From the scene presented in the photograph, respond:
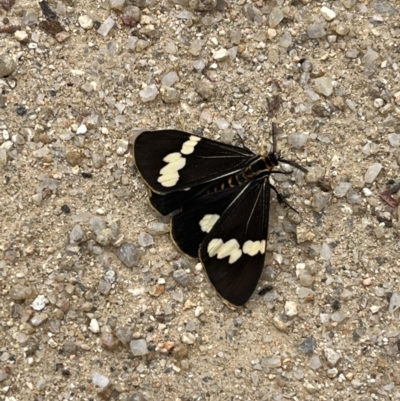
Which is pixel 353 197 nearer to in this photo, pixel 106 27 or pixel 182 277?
pixel 182 277

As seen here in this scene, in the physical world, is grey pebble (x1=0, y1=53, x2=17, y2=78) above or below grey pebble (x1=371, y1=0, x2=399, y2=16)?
below

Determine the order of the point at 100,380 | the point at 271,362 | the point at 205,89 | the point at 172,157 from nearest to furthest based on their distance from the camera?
1. the point at 100,380
2. the point at 271,362
3. the point at 172,157
4. the point at 205,89

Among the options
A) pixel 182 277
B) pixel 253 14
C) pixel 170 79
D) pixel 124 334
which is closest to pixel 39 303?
pixel 124 334

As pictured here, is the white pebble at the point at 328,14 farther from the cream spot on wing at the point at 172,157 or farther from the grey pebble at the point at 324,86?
the cream spot on wing at the point at 172,157

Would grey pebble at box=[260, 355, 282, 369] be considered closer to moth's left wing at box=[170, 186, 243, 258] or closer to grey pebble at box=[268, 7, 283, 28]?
moth's left wing at box=[170, 186, 243, 258]

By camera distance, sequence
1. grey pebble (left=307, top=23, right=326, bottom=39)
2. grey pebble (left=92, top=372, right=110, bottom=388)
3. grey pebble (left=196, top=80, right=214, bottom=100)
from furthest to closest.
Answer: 1. grey pebble (left=307, top=23, right=326, bottom=39)
2. grey pebble (left=196, top=80, right=214, bottom=100)
3. grey pebble (left=92, top=372, right=110, bottom=388)

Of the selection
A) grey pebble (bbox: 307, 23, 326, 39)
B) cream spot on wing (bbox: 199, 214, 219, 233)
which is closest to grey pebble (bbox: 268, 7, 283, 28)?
grey pebble (bbox: 307, 23, 326, 39)

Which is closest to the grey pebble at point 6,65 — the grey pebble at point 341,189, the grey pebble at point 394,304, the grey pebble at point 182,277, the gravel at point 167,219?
the gravel at point 167,219
